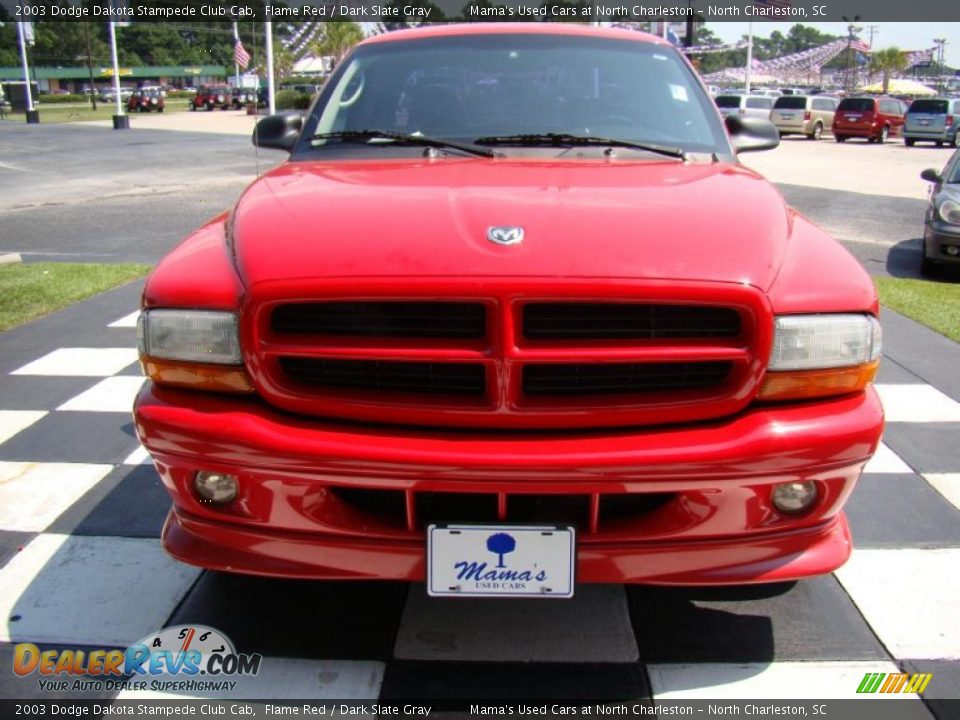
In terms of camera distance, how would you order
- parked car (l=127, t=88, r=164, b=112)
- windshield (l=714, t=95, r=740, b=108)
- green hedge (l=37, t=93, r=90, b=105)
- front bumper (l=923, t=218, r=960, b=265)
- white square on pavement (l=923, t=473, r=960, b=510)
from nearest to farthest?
white square on pavement (l=923, t=473, r=960, b=510) → front bumper (l=923, t=218, r=960, b=265) → windshield (l=714, t=95, r=740, b=108) → parked car (l=127, t=88, r=164, b=112) → green hedge (l=37, t=93, r=90, b=105)

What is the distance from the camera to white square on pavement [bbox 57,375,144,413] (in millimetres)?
4418

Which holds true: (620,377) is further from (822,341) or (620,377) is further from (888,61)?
(888,61)

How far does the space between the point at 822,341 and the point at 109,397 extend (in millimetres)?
3618

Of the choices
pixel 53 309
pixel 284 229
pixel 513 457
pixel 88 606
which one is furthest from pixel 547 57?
pixel 53 309

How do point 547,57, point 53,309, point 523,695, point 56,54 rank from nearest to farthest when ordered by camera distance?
point 523,695 < point 547,57 < point 53,309 < point 56,54

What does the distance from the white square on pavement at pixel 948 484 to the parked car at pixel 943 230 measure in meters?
5.07

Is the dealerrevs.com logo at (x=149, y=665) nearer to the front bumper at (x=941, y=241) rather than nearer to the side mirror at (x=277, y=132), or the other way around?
the side mirror at (x=277, y=132)

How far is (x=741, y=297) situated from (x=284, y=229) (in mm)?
1167

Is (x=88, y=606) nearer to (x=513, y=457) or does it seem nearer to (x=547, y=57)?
(x=513, y=457)

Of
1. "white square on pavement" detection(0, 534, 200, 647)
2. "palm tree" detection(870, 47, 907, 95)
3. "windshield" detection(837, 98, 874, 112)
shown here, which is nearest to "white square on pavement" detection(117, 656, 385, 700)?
"white square on pavement" detection(0, 534, 200, 647)

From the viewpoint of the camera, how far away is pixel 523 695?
7.61 ft

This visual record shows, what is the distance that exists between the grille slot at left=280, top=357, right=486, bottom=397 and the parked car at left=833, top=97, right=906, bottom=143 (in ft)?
99.6

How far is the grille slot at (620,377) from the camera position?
7.06 feet

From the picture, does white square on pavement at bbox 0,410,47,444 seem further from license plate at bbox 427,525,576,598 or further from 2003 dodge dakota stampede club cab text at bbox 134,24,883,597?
license plate at bbox 427,525,576,598
